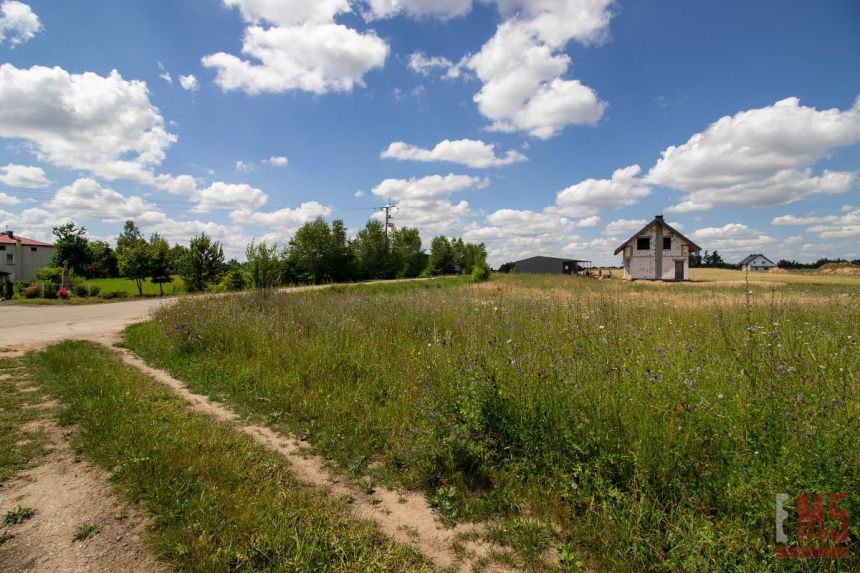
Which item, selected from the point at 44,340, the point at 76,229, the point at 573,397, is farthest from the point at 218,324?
the point at 76,229

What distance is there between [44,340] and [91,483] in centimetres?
1037

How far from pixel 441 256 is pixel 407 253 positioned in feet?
41.1

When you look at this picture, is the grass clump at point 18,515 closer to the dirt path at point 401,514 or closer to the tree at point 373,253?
the dirt path at point 401,514

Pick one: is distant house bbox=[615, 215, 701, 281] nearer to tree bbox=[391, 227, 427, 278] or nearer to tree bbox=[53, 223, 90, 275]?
tree bbox=[391, 227, 427, 278]

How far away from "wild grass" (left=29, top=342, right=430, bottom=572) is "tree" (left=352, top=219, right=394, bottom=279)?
60.8 meters

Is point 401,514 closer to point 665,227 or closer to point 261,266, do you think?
point 261,266

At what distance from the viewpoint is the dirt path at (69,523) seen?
2592 millimetres

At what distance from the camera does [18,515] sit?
3.05 metres

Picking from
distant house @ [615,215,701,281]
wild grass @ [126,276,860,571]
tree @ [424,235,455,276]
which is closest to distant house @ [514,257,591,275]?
tree @ [424,235,455,276]

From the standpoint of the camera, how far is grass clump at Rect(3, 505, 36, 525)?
3002mm

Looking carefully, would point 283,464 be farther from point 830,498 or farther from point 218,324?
point 218,324

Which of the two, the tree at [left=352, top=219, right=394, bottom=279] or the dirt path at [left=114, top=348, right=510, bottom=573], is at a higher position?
the tree at [left=352, top=219, right=394, bottom=279]

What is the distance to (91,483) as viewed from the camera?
3.53 m

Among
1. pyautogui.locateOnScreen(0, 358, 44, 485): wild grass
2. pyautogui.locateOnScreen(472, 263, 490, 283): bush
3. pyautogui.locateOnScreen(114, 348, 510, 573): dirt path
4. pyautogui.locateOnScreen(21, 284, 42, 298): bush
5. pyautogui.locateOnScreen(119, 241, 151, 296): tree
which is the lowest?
pyautogui.locateOnScreen(114, 348, 510, 573): dirt path
